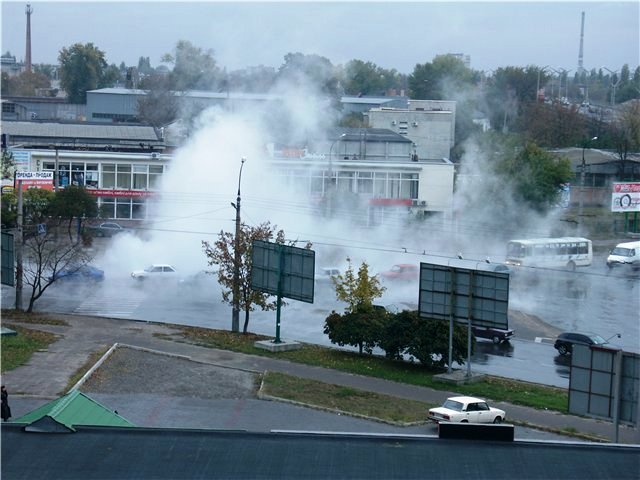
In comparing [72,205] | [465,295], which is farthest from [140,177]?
[465,295]

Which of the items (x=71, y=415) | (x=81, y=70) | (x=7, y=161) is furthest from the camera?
(x=81, y=70)

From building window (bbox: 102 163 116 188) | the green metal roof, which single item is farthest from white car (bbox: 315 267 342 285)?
the green metal roof

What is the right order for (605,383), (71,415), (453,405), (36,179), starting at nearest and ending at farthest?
1. (71,415)
2. (605,383)
3. (453,405)
4. (36,179)

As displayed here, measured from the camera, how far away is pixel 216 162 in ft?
83.0

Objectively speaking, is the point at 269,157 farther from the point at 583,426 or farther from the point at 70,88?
the point at 70,88

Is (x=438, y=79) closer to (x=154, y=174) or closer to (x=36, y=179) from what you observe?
(x=154, y=174)

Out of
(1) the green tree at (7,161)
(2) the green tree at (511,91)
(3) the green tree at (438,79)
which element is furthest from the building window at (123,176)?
(3) the green tree at (438,79)

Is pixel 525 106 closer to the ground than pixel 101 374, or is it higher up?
higher up

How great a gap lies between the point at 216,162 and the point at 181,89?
2491cm

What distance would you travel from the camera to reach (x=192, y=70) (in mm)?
52375

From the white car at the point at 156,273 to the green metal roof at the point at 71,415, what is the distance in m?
13.2

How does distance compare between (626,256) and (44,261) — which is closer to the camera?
(44,261)

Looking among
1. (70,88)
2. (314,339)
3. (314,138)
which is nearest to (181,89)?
(70,88)

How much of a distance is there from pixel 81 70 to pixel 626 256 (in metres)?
44.8
